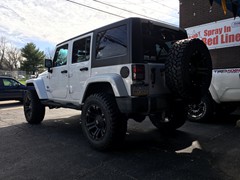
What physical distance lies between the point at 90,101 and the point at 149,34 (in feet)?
4.90

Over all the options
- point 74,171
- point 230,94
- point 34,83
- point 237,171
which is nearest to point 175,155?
point 237,171

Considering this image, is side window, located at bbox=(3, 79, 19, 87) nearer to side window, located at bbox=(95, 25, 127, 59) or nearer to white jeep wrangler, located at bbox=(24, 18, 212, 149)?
white jeep wrangler, located at bbox=(24, 18, 212, 149)

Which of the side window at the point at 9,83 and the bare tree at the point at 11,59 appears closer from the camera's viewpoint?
the side window at the point at 9,83

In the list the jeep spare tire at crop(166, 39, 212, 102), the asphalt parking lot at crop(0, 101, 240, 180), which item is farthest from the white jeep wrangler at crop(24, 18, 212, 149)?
the asphalt parking lot at crop(0, 101, 240, 180)

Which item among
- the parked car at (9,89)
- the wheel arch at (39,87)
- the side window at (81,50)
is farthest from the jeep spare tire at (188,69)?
the parked car at (9,89)

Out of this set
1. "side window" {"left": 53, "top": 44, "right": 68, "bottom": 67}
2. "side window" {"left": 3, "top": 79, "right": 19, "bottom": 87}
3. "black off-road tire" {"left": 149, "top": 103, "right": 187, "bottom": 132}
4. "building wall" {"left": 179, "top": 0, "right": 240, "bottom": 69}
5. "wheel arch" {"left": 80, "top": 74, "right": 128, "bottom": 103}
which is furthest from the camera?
"side window" {"left": 3, "top": 79, "right": 19, "bottom": 87}

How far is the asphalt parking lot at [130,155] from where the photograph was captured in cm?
274

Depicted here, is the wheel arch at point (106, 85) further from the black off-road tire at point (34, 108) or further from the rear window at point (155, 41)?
the black off-road tire at point (34, 108)

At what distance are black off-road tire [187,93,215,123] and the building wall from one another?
13.9ft

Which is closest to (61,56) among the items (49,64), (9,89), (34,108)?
(49,64)

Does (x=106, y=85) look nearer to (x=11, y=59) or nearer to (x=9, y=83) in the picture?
(x=9, y=83)

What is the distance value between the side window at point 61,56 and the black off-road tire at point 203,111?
3.29 metres

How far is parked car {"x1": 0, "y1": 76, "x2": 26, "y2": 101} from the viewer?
10.4 meters

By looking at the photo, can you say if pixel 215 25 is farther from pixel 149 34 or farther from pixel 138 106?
pixel 138 106
